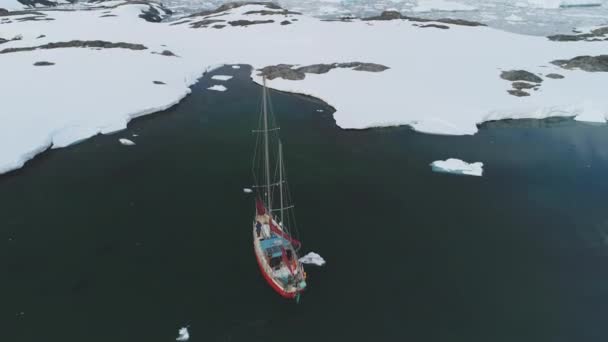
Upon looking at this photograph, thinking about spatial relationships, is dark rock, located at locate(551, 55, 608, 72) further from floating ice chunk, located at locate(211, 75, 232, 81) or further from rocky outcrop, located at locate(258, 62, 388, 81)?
floating ice chunk, located at locate(211, 75, 232, 81)

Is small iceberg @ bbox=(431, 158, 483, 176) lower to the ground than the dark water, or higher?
higher

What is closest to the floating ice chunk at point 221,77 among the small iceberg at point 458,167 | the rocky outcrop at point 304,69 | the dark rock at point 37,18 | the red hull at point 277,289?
the rocky outcrop at point 304,69

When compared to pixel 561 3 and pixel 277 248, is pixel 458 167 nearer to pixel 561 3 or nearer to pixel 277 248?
pixel 277 248

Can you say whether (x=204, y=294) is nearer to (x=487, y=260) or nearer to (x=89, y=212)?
(x=89, y=212)

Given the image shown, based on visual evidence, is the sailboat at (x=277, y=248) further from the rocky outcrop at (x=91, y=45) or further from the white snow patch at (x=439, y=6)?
the white snow patch at (x=439, y=6)

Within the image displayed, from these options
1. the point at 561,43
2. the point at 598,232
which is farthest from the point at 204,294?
the point at 561,43

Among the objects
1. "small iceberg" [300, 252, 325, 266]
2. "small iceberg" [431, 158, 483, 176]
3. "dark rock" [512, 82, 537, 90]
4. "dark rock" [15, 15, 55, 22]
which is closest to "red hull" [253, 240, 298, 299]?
"small iceberg" [300, 252, 325, 266]

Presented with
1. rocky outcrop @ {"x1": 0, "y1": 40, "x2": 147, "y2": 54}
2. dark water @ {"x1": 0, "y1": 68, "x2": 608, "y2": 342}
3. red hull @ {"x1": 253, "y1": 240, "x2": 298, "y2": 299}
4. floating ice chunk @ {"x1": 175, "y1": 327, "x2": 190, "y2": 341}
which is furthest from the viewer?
rocky outcrop @ {"x1": 0, "y1": 40, "x2": 147, "y2": 54}

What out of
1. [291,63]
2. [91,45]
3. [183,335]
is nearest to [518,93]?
[291,63]
